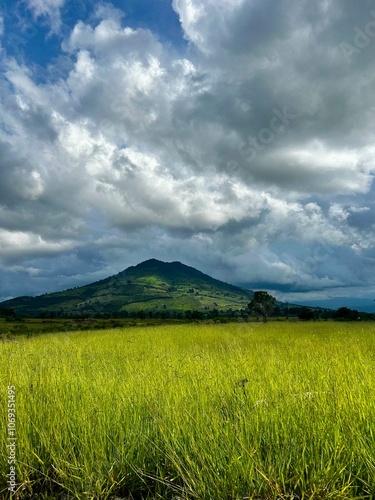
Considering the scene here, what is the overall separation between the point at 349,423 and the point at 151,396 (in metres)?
2.82

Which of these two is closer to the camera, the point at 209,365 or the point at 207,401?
the point at 207,401

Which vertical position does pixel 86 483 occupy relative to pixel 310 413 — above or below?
below

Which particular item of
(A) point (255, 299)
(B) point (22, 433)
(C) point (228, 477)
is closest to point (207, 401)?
(C) point (228, 477)

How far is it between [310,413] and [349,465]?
2.71ft

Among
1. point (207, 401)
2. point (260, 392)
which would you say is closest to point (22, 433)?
point (207, 401)

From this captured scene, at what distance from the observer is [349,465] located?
3.43m

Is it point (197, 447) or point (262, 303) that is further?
point (262, 303)

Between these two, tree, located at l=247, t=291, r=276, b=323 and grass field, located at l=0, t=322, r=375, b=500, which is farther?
tree, located at l=247, t=291, r=276, b=323

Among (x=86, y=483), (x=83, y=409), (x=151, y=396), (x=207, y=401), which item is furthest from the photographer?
(x=151, y=396)

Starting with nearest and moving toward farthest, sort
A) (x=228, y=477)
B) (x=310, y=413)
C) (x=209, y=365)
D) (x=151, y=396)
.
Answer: (x=228, y=477) < (x=310, y=413) < (x=151, y=396) < (x=209, y=365)

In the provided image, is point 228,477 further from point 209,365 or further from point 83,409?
point 209,365

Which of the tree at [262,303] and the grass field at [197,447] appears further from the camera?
the tree at [262,303]

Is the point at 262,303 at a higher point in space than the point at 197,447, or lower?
lower

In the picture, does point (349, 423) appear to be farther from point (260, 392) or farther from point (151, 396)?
point (151, 396)
